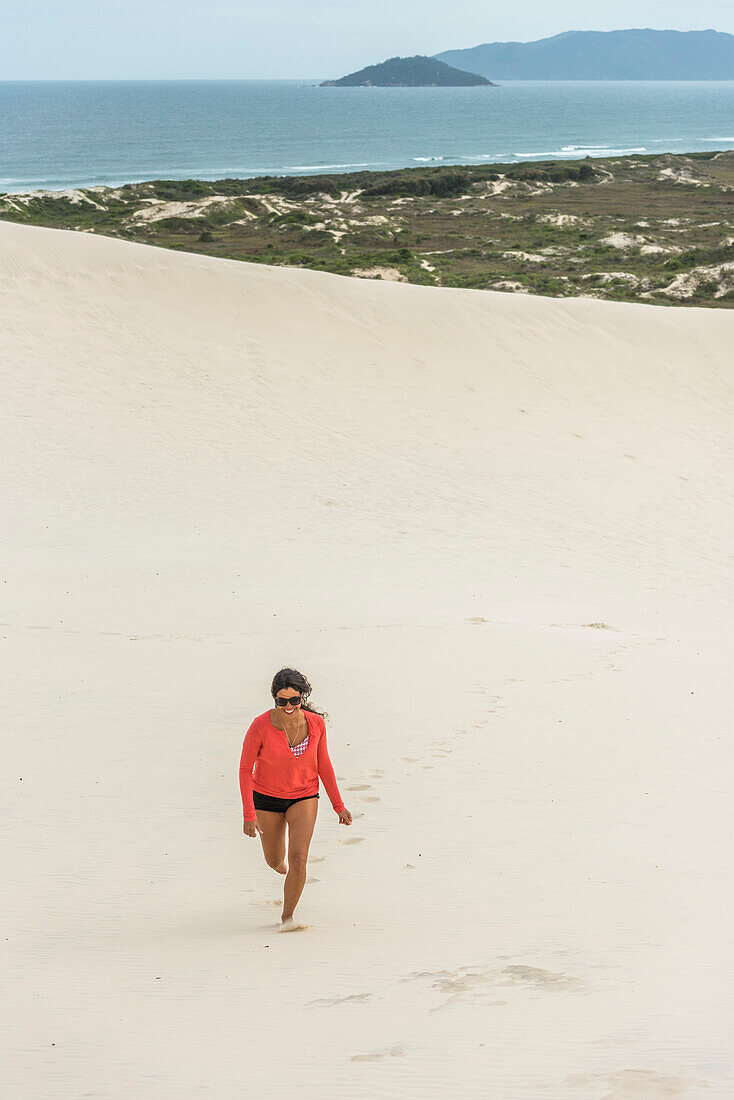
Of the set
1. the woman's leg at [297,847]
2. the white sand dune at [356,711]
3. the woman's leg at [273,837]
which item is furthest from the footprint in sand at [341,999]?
the woman's leg at [273,837]

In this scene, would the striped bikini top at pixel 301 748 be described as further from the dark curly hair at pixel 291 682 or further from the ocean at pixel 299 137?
the ocean at pixel 299 137

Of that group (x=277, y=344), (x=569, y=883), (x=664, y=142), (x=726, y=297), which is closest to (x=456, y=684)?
(x=569, y=883)

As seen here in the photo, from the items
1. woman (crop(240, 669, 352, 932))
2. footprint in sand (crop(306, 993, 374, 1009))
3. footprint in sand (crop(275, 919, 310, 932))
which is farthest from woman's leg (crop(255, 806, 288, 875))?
footprint in sand (crop(306, 993, 374, 1009))

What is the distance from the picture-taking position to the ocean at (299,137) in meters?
81.8

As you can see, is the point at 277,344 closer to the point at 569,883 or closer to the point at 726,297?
the point at 569,883

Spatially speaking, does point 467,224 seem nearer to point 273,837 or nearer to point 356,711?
point 356,711

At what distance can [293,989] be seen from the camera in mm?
3652

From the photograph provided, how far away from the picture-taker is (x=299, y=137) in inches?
4476

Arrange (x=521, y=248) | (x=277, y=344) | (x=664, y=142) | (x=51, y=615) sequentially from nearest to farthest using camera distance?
(x=51, y=615) < (x=277, y=344) < (x=521, y=248) < (x=664, y=142)

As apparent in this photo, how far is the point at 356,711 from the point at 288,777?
8.26 feet

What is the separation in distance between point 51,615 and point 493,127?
465 feet

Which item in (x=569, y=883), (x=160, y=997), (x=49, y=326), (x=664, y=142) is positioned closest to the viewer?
(x=160, y=997)

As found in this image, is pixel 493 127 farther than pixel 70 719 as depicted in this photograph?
Yes

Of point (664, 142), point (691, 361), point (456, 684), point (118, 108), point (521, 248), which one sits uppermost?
point (118, 108)
